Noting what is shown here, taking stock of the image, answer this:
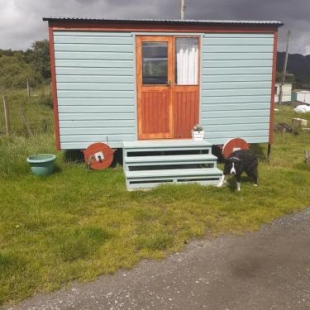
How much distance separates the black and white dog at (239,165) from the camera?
226 inches

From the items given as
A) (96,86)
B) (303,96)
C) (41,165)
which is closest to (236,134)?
(96,86)

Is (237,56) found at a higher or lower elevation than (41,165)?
higher

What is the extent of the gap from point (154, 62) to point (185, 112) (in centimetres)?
127

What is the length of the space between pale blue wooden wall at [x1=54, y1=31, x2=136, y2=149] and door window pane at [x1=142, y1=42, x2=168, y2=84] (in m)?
0.26

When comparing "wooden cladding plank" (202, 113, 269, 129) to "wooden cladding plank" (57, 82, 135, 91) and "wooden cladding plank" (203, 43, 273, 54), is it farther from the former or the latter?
"wooden cladding plank" (57, 82, 135, 91)

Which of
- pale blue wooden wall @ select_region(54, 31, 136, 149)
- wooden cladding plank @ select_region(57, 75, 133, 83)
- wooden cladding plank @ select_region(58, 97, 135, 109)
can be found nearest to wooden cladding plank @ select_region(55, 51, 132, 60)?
pale blue wooden wall @ select_region(54, 31, 136, 149)

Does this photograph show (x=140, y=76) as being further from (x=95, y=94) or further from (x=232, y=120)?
(x=232, y=120)

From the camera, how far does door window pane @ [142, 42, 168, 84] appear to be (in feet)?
23.4

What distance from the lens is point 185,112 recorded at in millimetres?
7461

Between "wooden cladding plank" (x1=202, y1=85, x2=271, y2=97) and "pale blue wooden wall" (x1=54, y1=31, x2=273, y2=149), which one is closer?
"pale blue wooden wall" (x1=54, y1=31, x2=273, y2=149)

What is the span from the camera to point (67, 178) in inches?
260

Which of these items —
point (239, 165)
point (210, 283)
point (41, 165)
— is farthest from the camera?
point (41, 165)

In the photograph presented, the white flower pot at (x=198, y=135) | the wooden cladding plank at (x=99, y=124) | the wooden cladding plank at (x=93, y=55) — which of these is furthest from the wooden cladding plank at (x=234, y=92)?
the wooden cladding plank at (x=93, y=55)

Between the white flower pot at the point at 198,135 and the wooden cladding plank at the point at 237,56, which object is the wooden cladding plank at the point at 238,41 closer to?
the wooden cladding plank at the point at 237,56
